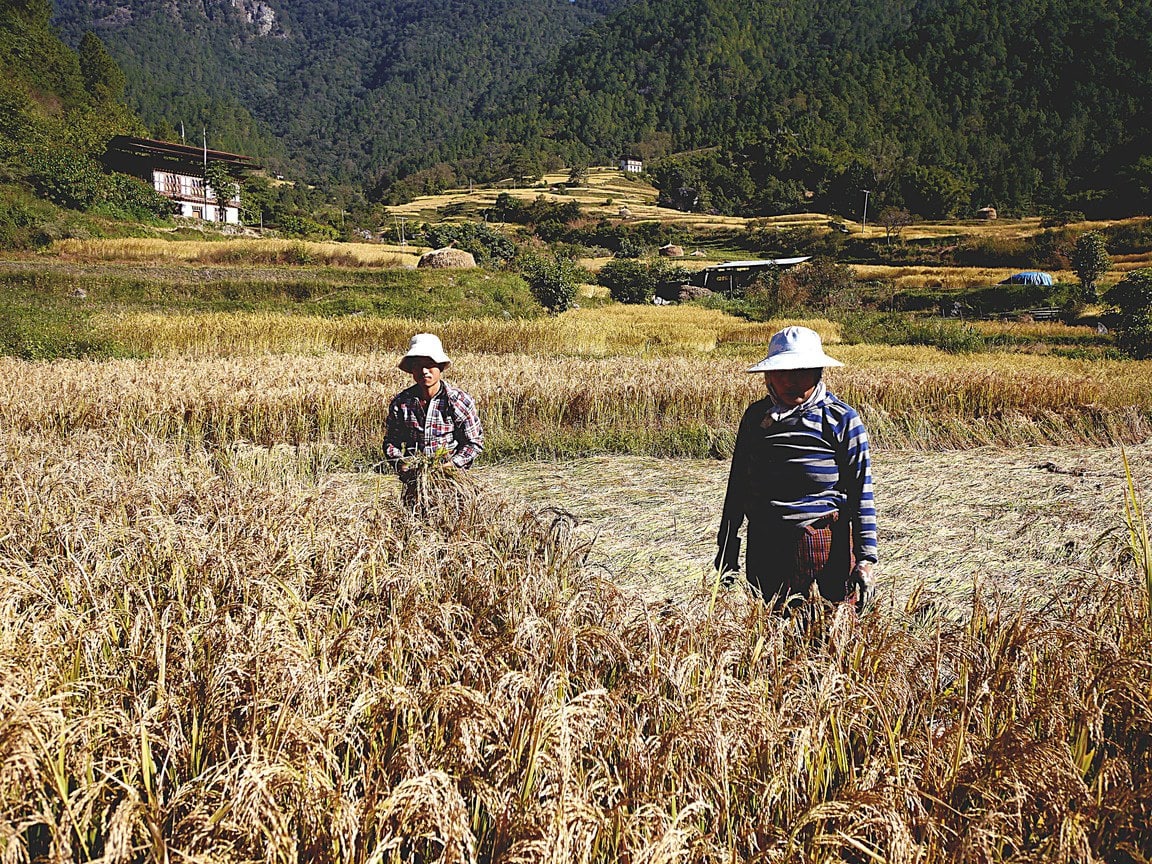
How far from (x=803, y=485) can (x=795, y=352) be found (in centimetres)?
60

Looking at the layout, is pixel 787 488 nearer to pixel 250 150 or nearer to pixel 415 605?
pixel 415 605

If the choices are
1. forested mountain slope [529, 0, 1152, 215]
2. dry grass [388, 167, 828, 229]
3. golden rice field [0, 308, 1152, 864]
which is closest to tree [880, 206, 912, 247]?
dry grass [388, 167, 828, 229]

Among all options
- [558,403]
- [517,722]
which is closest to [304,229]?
[558,403]

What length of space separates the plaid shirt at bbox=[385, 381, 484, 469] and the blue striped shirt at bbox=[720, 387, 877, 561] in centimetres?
183

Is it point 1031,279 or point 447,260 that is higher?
point 447,260

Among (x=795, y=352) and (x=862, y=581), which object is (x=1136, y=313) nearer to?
(x=862, y=581)

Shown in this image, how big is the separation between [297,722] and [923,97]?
5908 inches

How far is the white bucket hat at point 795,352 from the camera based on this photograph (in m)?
2.88

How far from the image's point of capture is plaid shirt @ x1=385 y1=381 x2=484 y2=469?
14.3 feet

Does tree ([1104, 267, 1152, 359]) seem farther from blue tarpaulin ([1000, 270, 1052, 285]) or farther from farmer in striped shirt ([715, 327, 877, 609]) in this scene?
farmer in striped shirt ([715, 327, 877, 609])

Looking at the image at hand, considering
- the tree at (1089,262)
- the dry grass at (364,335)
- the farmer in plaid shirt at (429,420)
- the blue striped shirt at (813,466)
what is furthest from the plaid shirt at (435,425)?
the tree at (1089,262)

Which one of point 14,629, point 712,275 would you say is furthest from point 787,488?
point 712,275

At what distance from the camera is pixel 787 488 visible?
10.3 ft

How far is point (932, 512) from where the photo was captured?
614 cm
